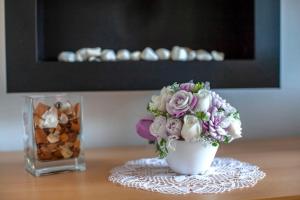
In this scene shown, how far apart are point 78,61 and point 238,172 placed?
0.54 metres

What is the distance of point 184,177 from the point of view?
3.02ft

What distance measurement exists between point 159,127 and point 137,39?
50 centimetres

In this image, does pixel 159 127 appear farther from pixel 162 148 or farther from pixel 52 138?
pixel 52 138

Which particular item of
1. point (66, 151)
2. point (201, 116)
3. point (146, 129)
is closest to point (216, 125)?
point (201, 116)

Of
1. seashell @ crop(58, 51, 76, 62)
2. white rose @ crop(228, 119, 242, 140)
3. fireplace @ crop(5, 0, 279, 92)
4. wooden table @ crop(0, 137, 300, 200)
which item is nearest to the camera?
wooden table @ crop(0, 137, 300, 200)

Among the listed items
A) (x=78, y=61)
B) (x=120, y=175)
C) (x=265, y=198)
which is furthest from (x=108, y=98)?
(x=265, y=198)

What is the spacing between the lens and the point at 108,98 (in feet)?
4.38

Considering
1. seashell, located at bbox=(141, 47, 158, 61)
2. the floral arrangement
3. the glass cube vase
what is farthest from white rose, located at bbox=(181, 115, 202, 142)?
seashell, located at bbox=(141, 47, 158, 61)

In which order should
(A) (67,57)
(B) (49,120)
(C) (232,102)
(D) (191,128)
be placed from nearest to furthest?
(D) (191,128), (B) (49,120), (A) (67,57), (C) (232,102)

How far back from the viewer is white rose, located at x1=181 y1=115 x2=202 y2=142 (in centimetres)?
87

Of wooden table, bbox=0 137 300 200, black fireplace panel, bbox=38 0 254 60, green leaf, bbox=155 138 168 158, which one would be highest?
black fireplace panel, bbox=38 0 254 60

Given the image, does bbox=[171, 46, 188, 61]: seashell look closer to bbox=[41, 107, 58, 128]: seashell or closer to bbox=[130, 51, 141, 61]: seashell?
bbox=[130, 51, 141, 61]: seashell

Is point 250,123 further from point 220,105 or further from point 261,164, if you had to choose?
point 220,105

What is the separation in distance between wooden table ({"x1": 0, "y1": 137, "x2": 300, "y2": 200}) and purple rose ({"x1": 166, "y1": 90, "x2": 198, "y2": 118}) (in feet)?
0.59
